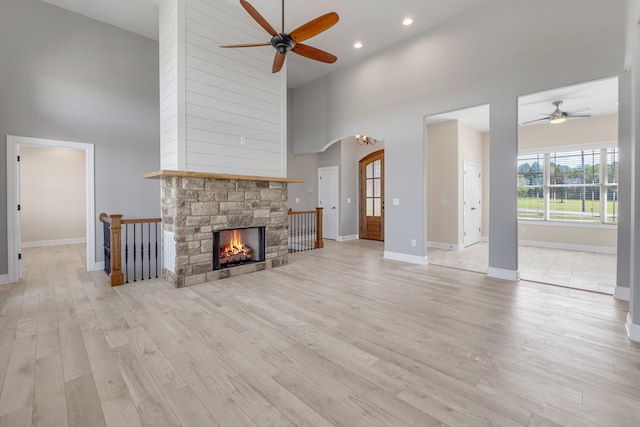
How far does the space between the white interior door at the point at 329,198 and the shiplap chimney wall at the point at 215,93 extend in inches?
138

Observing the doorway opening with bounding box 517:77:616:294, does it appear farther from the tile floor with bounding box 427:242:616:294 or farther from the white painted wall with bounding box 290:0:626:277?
the white painted wall with bounding box 290:0:626:277

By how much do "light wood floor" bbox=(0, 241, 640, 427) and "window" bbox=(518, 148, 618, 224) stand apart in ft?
14.0

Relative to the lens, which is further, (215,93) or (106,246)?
(106,246)

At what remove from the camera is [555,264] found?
513 cm

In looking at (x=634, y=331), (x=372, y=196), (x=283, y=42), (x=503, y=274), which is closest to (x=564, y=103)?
(x=503, y=274)

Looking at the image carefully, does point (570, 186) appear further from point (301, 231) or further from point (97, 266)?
point (97, 266)

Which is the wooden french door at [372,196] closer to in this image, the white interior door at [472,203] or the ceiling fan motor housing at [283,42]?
the white interior door at [472,203]

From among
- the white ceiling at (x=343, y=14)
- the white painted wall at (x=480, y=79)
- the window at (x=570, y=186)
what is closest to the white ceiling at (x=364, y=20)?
the white ceiling at (x=343, y=14)

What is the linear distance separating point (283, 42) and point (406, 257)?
4.10 meters

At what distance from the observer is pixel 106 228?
184 inches

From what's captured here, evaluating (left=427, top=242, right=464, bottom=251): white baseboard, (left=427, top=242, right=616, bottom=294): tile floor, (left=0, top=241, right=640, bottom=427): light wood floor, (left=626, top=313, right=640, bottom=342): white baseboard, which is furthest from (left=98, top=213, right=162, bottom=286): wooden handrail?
(left=427, top=242, right=464, bottom=251): white baseboard

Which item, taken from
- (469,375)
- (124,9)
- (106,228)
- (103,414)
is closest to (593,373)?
(469,375)

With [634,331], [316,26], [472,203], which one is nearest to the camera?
[634,331]

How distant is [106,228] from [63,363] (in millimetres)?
3207
